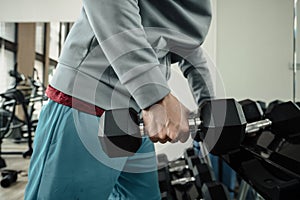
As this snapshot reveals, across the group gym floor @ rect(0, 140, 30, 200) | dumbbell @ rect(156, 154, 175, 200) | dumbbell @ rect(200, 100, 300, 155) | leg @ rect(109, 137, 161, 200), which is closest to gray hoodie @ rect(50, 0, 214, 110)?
dumbbell @ rect(200, 100, 300, 155)

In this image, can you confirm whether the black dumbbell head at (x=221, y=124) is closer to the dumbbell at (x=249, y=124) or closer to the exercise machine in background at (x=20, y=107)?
the dumbbell at (x=249, y=124)

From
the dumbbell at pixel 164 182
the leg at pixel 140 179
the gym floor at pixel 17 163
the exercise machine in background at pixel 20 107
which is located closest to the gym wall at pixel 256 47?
the dumbbell at pixel 164 182

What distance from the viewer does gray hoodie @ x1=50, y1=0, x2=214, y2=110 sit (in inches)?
24.0

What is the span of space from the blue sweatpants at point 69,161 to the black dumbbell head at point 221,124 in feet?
0.95

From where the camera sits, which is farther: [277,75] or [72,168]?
[277,75]

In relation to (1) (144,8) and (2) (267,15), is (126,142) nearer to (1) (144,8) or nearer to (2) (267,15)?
(1) (144,8)

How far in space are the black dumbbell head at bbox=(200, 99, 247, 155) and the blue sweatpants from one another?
0.29 meters

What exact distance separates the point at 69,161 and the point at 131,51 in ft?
1.01

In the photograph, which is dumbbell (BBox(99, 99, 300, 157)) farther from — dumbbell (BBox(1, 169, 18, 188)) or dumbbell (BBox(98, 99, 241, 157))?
dumbbell (BBox(1, 169, 18, 188))

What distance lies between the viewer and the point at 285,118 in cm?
71

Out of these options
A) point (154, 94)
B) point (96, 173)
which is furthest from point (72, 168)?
point (154, 94)

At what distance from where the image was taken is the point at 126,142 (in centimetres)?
54

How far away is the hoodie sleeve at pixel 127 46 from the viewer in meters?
0.60

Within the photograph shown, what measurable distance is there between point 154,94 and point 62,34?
2916mm
